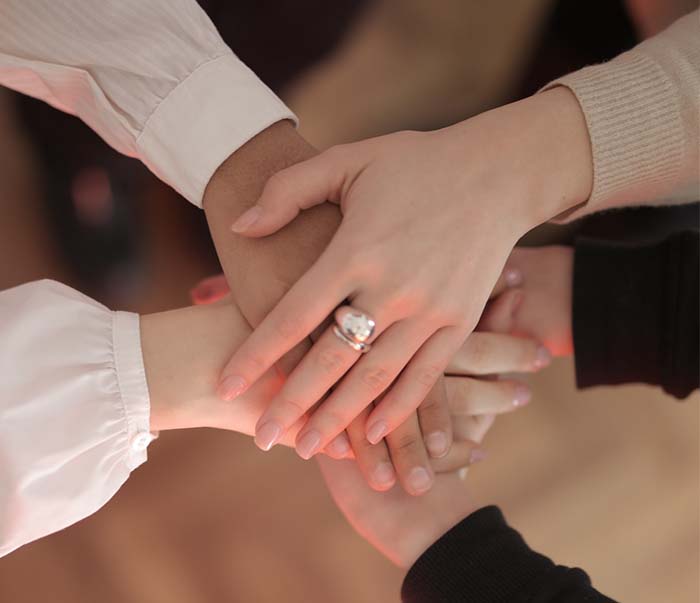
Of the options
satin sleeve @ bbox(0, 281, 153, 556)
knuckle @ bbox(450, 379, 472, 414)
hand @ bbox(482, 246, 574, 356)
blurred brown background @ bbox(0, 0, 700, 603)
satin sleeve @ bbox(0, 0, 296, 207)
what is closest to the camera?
satin sleeve @ bbox(0, 281, 153, 556)

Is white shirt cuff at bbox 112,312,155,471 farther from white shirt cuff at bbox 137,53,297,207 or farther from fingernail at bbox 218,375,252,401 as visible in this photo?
white shirt cuff at bbox 137,53,297,207

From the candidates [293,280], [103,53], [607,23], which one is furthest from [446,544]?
[607,23]

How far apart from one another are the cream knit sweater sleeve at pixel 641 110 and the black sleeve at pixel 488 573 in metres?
0.36

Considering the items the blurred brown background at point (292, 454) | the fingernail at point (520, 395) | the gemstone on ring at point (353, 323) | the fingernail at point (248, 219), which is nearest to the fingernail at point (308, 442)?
the gemstone on ring at point (353, 323)

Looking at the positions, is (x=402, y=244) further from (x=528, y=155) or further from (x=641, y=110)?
(x=641, y=110)

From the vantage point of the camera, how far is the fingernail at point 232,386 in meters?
0.80

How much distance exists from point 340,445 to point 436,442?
103 mm

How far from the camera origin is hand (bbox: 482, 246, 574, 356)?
3.52ft

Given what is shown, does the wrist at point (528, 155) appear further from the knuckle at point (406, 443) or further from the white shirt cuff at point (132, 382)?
the white shirt cuff at point (132, 382)

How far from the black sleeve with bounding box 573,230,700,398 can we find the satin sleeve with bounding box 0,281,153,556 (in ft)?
1.80

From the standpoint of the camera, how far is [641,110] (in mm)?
838

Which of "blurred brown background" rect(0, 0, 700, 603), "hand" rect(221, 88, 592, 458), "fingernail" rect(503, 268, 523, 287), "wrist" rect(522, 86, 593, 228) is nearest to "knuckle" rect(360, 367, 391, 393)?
"hand" rect(221, 88, 592, 458)

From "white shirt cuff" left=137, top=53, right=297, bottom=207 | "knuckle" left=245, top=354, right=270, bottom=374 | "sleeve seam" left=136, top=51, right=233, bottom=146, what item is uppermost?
"sleeve seam" left=136, top=51, right=233, bottom=146

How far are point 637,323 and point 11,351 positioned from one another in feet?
2.31
